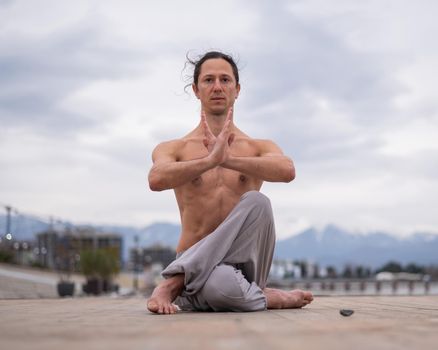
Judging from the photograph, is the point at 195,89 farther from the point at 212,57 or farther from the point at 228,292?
the point at 228,292

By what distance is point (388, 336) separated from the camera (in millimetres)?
1792

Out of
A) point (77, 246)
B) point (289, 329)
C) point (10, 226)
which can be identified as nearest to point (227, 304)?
point (289, 329)

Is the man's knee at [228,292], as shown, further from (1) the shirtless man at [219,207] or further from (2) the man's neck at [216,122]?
(2) the man's neck at [216,122]

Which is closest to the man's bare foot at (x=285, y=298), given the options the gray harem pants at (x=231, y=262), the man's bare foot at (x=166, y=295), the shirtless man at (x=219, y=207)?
the shirtless man at (x=219, y=207)

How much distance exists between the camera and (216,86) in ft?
12.9

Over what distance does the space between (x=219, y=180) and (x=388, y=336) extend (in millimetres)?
2121

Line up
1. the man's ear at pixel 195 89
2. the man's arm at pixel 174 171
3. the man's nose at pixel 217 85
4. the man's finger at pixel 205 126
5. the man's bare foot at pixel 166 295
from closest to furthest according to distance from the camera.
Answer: the man's bare foot at pixel 166 295
the man's arm at pixel 174 171
the man's finger at pixel 205 126
the man's nose at pixel 217 85
the man's ear at pixel 195 89

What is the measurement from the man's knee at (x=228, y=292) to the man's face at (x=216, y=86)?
1043mm

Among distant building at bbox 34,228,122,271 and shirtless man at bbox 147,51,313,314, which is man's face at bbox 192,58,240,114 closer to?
shirtless man at bbox 147,51,313,314

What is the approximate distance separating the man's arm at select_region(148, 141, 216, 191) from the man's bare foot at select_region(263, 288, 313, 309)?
0.85 m

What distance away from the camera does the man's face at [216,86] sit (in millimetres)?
3947

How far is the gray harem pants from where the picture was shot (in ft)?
11.1

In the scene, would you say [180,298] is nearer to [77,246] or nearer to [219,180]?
[219,180]

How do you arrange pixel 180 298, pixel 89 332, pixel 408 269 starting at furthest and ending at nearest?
pixel 408 269 → pixel 180 298 → pixel 89 332
